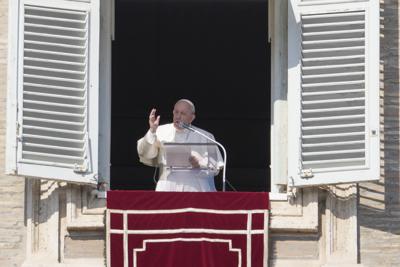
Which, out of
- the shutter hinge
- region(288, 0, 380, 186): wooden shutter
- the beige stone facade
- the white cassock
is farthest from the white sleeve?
the shutter hinge

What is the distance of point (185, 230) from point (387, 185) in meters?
1.47

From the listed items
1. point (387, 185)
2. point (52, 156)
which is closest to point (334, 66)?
point (387, 185)

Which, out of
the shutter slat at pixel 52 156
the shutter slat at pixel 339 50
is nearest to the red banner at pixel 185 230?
the shutter slat at pixel 52 156

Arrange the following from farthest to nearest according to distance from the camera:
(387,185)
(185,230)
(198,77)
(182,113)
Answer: (198,77) < (182,113) < (387,185) < (185,230)

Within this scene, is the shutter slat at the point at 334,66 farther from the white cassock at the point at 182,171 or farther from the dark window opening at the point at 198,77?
the dark window opening at the point at 198,77

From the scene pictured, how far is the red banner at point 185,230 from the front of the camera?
12.1 meters

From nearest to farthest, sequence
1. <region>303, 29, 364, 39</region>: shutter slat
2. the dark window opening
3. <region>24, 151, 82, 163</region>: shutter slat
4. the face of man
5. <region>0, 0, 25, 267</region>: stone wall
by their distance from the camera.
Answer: <region>24, 151, 82, 163</region>: shutter slat
<region>0, 0, 25, 267</region>: stone wall
<region>303, 29, 364, 39</region>: shutter slat
the face of man
the dark window opening

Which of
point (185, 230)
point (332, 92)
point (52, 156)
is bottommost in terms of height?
point (185, 230)

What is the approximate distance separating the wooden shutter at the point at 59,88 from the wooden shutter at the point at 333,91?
52.7 inches

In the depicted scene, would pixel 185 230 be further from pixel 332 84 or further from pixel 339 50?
pixel 339 50

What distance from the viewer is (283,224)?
12.3 meters

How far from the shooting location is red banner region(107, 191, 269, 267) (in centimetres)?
1212

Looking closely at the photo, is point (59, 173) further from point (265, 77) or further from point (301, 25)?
point (265, 77)

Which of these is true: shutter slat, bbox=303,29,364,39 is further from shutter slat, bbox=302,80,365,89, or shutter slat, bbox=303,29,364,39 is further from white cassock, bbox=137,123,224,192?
white cassock, bbox=137,123,224,192
